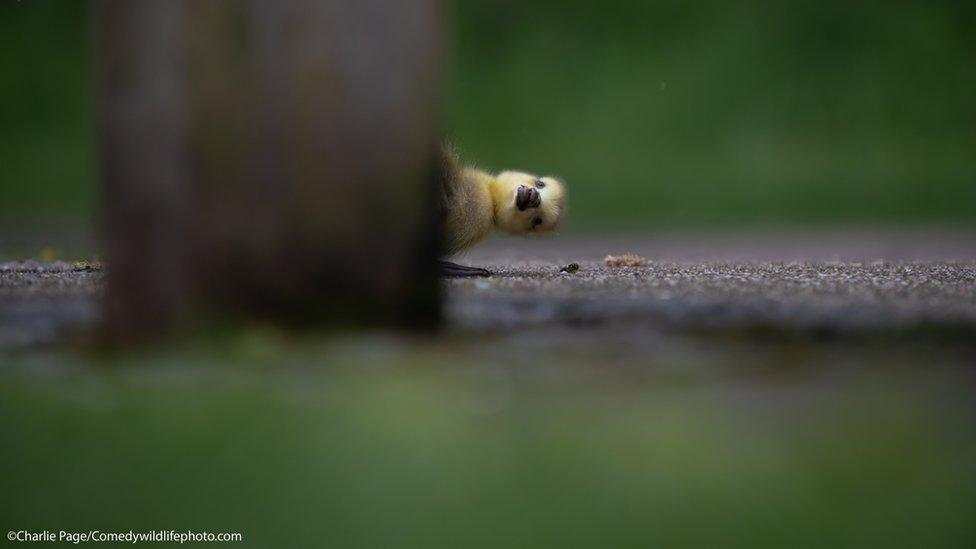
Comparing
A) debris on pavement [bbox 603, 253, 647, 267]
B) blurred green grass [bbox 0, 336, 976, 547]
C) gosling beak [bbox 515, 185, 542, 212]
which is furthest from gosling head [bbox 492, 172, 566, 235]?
blurred green grass [bbox 0, 336, 976, 547]

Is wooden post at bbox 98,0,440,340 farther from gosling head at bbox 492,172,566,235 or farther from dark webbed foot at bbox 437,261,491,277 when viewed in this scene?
gosling head at bbox 492,172,566,235

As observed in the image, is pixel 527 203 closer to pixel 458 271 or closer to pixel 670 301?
pixel 458 271

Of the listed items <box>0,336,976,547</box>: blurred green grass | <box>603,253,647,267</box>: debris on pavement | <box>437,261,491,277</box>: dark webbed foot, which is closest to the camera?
<box>0,336,976,547</box>: blurred green grass

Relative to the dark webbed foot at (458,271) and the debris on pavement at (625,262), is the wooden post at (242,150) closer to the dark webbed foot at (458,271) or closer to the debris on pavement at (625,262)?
the dark webbed foot at (458,271)

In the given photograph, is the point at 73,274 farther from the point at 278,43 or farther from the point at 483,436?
the point at 483,436

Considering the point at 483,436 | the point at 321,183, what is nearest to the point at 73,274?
the point at 321,183

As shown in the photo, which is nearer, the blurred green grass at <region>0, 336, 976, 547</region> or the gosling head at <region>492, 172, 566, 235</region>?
the blurred green grass at <region>0, 336, 976, 547</region>

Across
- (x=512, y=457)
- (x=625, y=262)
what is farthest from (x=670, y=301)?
(x=625, y=262)

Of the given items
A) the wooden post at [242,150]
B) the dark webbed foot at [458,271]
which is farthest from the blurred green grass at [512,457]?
the dark webbed foot at [458,271]
